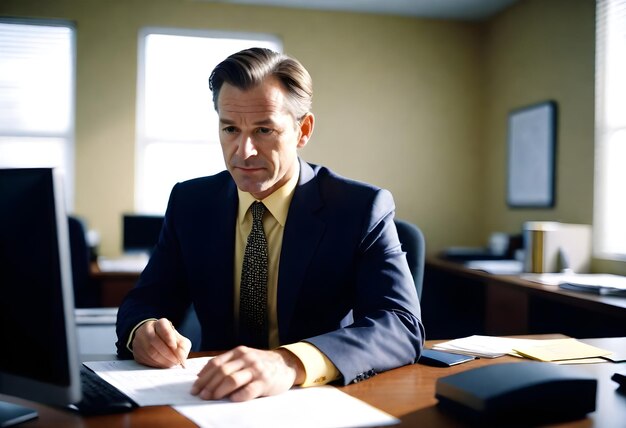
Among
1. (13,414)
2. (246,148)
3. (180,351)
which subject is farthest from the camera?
(246,148)

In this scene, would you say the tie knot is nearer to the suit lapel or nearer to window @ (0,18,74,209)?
the suit lapel

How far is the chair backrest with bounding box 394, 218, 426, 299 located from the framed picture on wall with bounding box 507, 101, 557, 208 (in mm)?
2530

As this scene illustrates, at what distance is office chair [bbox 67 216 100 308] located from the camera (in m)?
3.27

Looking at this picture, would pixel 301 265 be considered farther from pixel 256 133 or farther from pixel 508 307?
pixel 508 307

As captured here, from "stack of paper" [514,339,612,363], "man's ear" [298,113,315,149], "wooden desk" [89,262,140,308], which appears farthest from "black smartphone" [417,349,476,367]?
"wooden desk" [89,262,140,308]

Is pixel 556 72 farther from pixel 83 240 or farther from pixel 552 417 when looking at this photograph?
pixel 552 417

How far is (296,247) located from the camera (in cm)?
153

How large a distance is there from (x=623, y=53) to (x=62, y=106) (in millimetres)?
3681

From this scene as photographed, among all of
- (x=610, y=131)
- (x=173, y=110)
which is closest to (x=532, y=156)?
(x=610, y=131)

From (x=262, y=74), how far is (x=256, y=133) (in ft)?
0.47

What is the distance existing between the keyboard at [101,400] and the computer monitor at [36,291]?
13 centimetres

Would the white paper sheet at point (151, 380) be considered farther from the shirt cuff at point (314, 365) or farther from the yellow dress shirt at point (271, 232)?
the yellow dress shirt at point (271, 232)

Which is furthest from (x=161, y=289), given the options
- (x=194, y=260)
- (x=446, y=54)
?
(x=446, y=54)

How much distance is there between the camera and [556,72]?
13.0 ft
